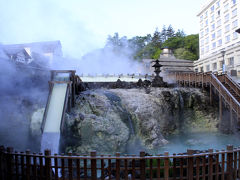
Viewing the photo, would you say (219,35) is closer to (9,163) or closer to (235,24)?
(235,24)

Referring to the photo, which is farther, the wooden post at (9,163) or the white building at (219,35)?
the white building at (219,35)

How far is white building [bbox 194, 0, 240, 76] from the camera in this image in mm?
27100

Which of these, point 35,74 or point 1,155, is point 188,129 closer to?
point 35,74

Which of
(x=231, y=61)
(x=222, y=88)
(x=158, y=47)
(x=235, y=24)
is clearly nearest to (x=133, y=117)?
(x=222, y=88)

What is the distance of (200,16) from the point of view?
4138cm

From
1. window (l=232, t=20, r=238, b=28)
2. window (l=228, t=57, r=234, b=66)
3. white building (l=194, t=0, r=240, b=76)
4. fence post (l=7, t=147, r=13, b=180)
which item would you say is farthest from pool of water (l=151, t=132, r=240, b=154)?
window (l=232, t=20, r=238, b=28)

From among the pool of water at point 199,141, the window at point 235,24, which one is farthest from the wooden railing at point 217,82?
the window at point 235,24

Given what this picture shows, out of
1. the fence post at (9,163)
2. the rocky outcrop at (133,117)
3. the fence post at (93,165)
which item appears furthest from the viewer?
the rocky outcrop at (133,117)

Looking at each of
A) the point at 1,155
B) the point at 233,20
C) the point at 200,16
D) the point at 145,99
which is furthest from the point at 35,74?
the point at 200,16

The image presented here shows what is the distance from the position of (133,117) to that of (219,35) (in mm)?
31540

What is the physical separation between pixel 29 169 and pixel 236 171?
14.4 feet

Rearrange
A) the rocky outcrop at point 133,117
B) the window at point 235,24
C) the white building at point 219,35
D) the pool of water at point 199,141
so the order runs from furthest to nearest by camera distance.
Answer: the window at point 235,24 → the white building at point 219,35 → the pool of water at point 199,141 → the rocky outcrop at point 133,117

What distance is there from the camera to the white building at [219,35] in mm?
27100

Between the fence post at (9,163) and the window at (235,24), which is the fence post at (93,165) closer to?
the fence post at (9,163)
